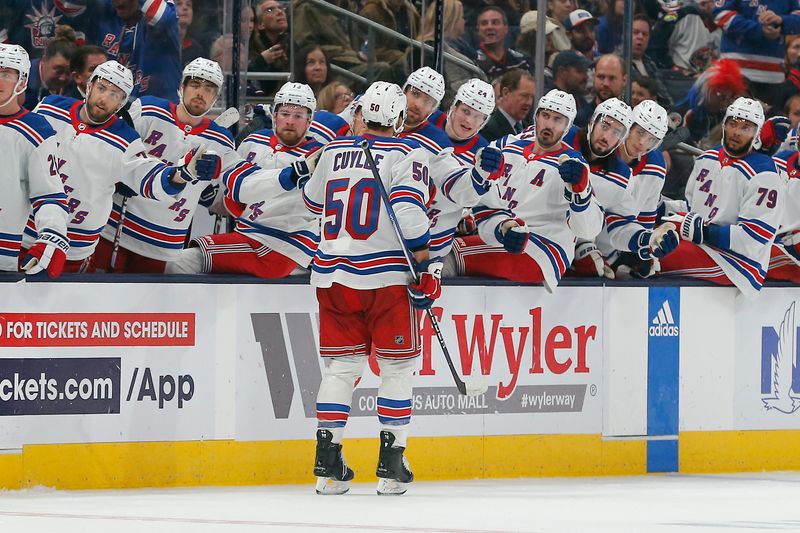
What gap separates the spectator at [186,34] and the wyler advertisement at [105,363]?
1.67 meters

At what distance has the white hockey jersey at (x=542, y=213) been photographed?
20.1 feet

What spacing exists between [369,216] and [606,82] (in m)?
2.73

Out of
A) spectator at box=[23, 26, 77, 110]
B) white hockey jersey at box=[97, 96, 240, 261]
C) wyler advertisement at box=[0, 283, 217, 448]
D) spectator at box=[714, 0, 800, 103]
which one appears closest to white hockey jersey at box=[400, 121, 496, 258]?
white hockey jersey at box=[97, 96, 240, 261]

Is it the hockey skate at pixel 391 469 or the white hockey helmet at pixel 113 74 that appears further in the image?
the white hockey helmet at pixel 113 74

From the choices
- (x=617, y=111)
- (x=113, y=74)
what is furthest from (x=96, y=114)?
(x=617, y=111)

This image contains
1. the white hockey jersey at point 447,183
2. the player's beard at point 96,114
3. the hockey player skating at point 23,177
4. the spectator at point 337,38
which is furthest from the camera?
the spectator at point 337,38

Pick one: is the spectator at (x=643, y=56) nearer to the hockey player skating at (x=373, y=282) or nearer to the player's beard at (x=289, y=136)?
the player's beard at (x=289, y=136)

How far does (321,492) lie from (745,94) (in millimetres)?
4074

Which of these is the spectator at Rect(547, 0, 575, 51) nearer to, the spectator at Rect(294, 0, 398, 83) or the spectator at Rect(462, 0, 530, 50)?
the spectator at Rect(462, 0, 530, 50)

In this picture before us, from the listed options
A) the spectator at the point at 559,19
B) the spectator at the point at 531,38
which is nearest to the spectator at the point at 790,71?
the spectator at the point at 559,19

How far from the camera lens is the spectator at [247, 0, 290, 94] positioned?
23.0 feet

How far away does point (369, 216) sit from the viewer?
5242 mm

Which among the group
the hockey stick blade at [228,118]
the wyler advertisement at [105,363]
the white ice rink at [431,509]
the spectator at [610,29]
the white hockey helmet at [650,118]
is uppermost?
the spectator at [610,29]

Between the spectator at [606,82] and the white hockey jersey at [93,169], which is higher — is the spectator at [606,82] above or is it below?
above
